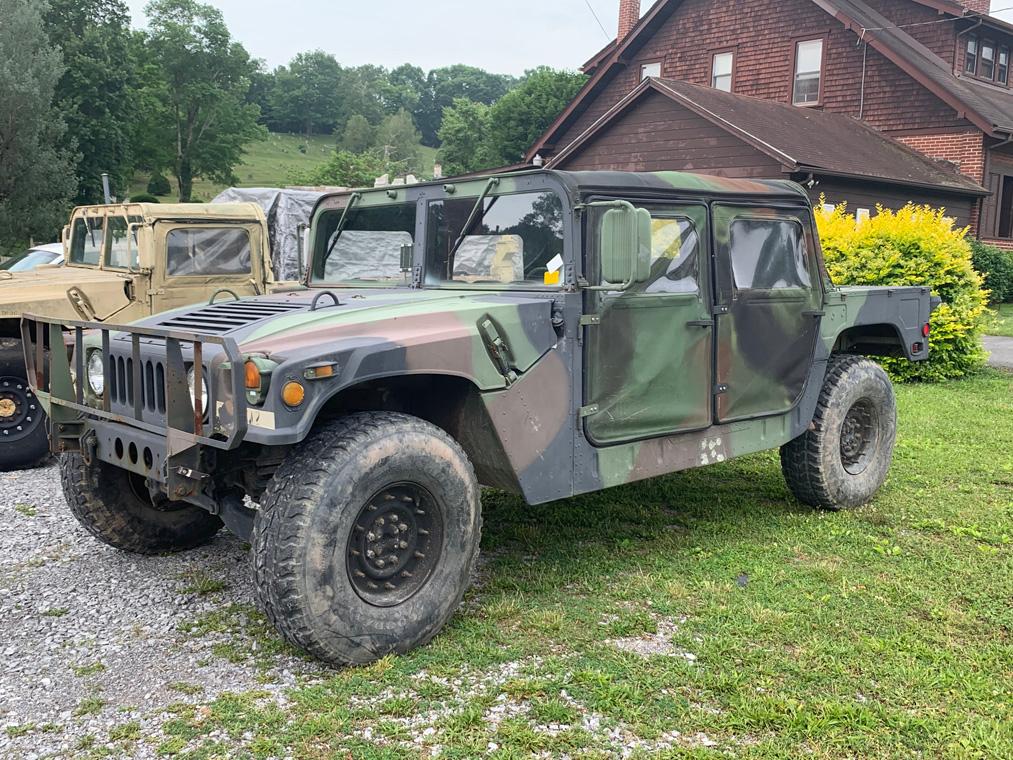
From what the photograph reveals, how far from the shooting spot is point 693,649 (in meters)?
3.74

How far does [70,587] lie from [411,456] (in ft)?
6.67

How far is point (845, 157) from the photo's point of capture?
18.2 metres

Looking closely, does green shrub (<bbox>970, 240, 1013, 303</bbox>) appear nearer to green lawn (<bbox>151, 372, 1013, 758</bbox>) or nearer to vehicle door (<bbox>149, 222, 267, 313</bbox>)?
green lawn (<bbox>151, 372, 1013, 758</bbox>)

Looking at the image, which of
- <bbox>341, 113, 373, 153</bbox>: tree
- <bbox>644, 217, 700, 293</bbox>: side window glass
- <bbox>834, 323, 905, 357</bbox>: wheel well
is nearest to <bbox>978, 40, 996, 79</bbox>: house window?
<bbox>834, 323, 905, 357</bbox>: wheel well

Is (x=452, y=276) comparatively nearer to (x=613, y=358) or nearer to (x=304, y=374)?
(x=613, y=358)

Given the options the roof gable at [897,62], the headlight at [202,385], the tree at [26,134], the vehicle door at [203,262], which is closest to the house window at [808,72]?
the roof gable at [897,62]

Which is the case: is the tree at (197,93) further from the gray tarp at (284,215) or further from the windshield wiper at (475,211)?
the windshield wiper at (475,211)

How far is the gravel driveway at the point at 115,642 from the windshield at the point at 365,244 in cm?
158

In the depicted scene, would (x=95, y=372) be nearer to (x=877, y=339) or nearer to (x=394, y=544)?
(x=394, y=544)

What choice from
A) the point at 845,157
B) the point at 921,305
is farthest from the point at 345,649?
the point at 845,157

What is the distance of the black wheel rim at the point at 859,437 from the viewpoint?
5715mm

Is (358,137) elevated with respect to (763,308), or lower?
elevated

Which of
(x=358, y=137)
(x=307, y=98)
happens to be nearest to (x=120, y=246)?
(x=358, y=137)

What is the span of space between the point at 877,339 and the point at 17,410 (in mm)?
5934
